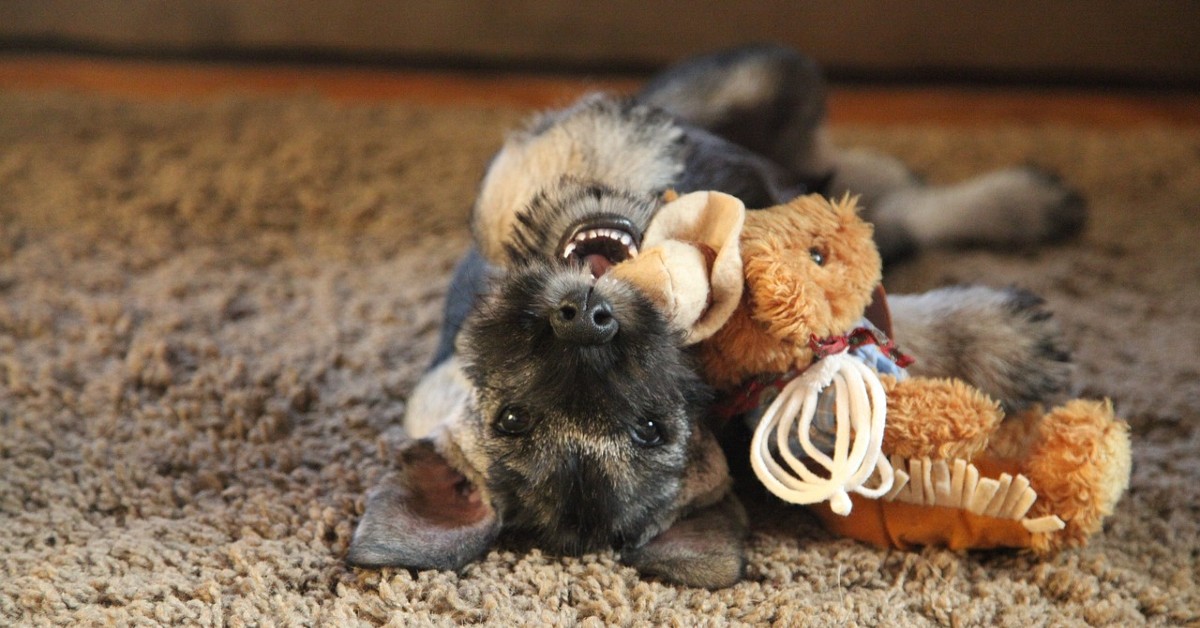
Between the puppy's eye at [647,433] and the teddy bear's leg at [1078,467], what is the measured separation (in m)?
0.40

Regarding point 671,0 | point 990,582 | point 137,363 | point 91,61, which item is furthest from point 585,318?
point 91,61

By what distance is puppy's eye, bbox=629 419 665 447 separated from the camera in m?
1.03

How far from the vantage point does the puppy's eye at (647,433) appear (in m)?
1.03

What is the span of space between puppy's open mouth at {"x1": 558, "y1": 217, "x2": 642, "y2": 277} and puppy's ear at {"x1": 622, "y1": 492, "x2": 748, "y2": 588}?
298 millimetres

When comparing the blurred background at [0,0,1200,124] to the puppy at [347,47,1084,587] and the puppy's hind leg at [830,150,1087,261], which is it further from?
the puppy at [347,47,1084,587]

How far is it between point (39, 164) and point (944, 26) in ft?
7.32

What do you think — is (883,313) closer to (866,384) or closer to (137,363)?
(866,384)

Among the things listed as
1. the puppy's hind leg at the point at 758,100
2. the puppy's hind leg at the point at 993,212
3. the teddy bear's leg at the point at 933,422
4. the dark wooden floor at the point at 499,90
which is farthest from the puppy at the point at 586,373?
the dark wooden floor at the point at 499,90

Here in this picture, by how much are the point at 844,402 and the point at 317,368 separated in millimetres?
844

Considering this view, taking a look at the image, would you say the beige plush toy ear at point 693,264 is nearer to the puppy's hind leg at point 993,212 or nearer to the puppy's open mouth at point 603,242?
the puppy's open mouth at point 603,242

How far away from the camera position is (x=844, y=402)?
3.39 feet

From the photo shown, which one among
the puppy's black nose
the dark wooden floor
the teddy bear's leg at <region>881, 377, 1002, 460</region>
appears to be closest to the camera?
the puppy's black nose

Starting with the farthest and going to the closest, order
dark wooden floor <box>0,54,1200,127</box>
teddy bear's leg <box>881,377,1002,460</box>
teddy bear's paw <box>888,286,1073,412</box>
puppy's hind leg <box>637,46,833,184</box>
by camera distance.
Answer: dark wooden floor <box>0,54,1200,127</box>, puppy's hind leg <box>637,46,833,184</box>, teddy bear's paw <box>888,286,1073,412</box>, teddy bear's leg <box>881,377,1002,460</box>

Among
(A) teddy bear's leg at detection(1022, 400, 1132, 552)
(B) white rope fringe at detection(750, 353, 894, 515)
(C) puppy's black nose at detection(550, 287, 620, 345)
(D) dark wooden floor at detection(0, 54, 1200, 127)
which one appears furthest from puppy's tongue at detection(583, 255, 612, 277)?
(D) dark wooden floor at detection(0, 54, 1200, 127)
